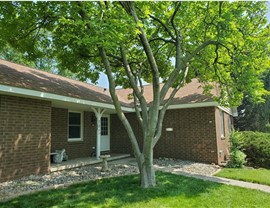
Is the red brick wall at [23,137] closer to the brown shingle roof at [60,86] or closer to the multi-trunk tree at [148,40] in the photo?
the brown shingle roof at [60,86]

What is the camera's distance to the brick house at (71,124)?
24.5ft

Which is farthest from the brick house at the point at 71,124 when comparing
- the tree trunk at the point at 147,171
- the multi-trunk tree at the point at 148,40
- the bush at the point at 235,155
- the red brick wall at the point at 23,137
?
the tree trunk at the point at 147,171

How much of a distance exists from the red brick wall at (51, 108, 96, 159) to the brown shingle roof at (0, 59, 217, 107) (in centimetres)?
136

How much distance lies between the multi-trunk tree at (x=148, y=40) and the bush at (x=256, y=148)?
2.89 m

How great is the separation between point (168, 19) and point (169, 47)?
1.81 meters

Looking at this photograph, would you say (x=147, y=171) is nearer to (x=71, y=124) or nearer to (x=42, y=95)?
(x=42, y=95)

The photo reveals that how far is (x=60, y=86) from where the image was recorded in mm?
10086

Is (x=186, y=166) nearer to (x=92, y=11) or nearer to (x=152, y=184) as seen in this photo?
(x=152, y=184)

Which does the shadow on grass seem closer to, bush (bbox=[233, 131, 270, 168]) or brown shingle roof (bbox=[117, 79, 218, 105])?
brown shingle roof (bbox=[117, 79, 218, 105])

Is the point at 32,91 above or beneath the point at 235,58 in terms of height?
beneath

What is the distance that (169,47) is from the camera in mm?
9836

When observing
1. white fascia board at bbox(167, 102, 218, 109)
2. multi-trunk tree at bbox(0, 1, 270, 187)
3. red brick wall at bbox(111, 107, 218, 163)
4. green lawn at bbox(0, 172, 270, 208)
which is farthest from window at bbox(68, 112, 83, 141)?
green lawn at bbox(0, 172, 270, 208)

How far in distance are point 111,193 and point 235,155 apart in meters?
7.02

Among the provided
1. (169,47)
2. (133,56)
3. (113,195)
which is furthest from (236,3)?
(113,195)
